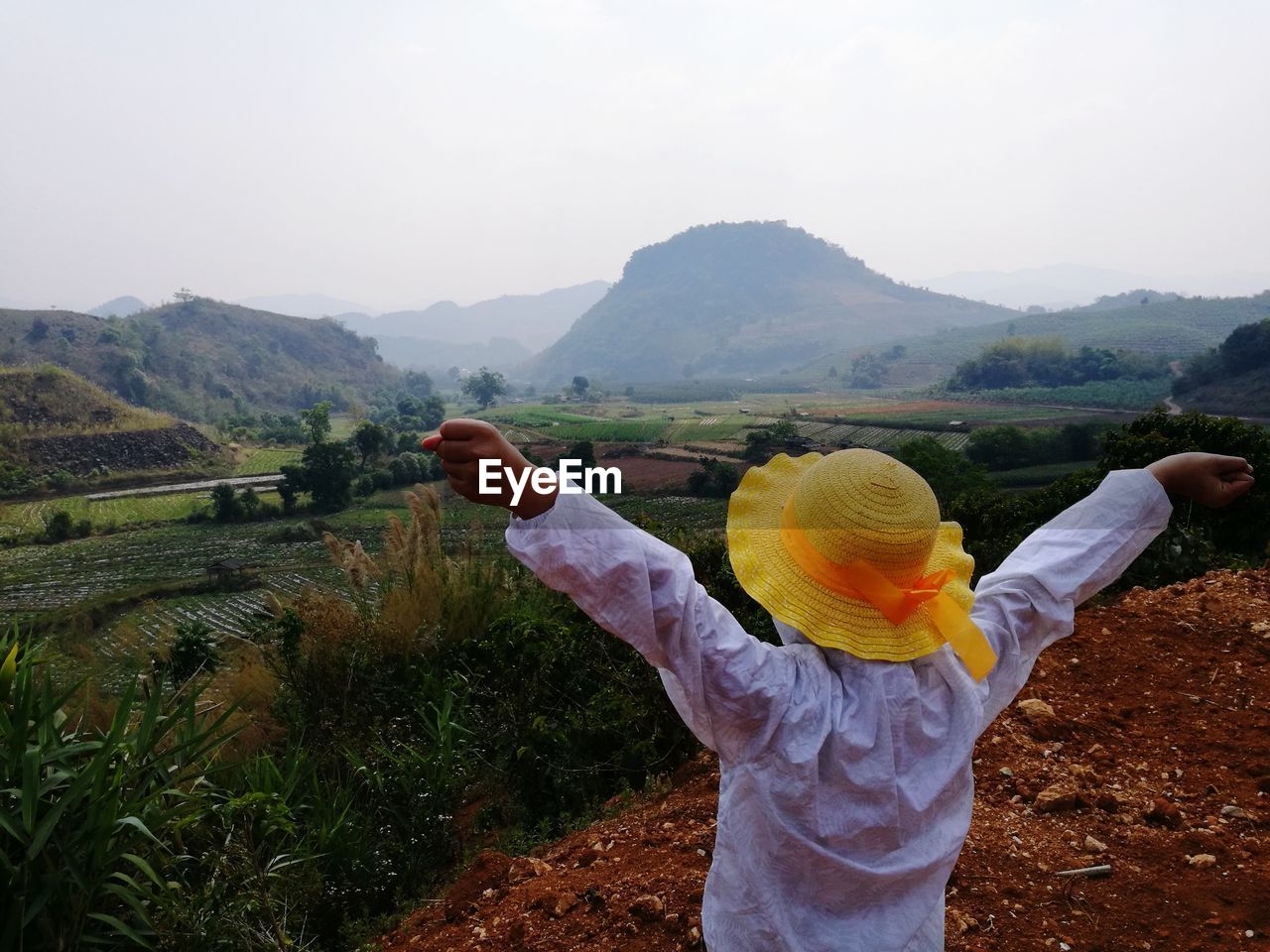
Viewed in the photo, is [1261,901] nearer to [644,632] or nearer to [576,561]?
[644,632]

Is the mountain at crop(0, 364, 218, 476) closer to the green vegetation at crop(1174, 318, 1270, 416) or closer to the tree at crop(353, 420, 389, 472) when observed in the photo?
the tree at crop(353, 420, 389, 472)

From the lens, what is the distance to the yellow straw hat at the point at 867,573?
3.71ft

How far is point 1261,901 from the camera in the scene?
6.08 feet

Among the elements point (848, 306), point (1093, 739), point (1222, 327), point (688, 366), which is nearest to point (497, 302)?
point (848, 306)

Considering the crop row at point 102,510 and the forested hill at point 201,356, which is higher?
the forested hill at point 201,356

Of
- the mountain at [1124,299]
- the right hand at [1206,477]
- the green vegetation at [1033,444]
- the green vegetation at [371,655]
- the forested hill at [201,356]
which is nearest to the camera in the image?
the right hand at [1206,477]

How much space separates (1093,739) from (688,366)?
1450cm

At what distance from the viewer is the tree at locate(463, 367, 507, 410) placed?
8.40 m

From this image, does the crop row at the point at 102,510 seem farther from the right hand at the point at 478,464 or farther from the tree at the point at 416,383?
the right hand at the point at 478,464

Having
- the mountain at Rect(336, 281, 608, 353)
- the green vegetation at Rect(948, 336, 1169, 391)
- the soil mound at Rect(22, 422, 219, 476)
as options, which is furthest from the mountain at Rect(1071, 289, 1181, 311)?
the mountain at Rect(336, 281, 608, 353)

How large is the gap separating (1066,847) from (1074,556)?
1.31 meters

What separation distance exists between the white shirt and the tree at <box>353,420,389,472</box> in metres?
5.57

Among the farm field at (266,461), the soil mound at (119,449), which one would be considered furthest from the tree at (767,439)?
the soil mound at (119,449)

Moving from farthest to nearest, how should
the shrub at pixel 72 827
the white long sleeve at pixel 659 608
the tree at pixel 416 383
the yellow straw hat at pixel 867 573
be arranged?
1. the tree at pixel 416 383
2. the shrub at pixel 72 827
3. the yellow straw hat at pixel 867 573
4. the white long sleeve at pixel 659 608
